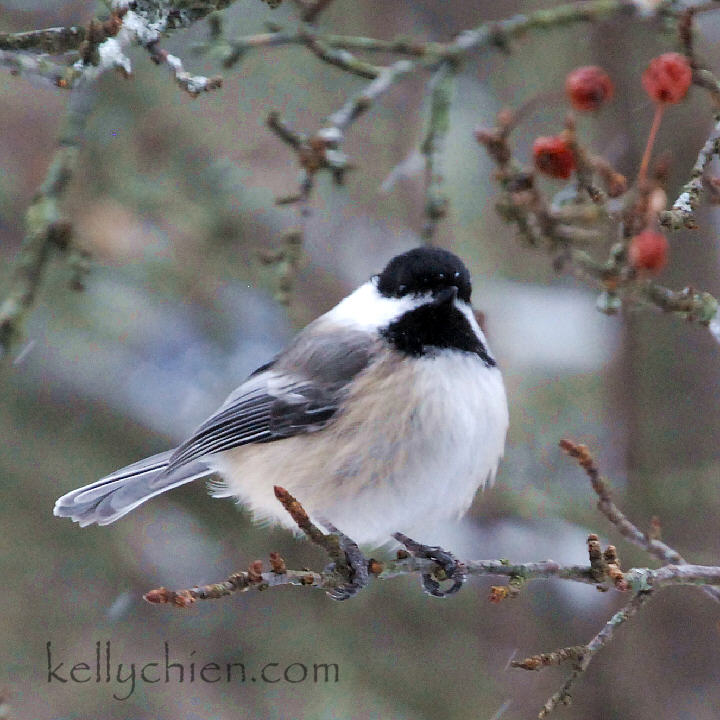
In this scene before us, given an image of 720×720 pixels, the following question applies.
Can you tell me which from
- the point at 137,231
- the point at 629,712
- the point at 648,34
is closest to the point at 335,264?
the point at 137,231

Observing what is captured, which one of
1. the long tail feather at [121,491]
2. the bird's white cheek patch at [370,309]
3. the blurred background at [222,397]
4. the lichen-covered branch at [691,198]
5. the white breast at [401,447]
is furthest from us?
the blurred background at [222,397]

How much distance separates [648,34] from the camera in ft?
13.6

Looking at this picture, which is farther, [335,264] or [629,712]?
[335,264]

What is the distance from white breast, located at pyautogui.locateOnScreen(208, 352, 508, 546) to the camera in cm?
258

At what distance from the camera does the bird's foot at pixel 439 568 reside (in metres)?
2.42

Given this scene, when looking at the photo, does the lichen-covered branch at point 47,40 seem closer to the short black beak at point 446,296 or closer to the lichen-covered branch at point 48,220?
the lichen-covered branch at point 48,220

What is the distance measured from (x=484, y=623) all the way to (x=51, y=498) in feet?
6.18

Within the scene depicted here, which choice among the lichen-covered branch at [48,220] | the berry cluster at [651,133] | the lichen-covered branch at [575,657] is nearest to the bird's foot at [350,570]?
the lichen-covered branch at [575,657]

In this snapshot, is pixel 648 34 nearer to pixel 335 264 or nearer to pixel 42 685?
pixel 335 264

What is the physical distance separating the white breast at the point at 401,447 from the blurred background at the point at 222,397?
1062 mm

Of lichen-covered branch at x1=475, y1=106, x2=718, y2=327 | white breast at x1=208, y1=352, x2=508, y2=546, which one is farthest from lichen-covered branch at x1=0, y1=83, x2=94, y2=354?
lichen-covered branch at x1=475, y1=106, x2=718, y2=327

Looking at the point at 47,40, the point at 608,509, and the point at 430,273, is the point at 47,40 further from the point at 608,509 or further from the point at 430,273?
the point at 608,509

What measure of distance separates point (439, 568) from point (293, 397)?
69cm

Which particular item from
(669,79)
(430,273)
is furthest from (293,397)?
(669,79)
